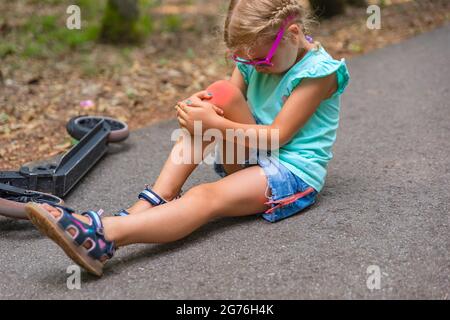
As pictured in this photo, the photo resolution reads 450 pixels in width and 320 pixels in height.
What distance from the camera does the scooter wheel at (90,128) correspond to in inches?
143

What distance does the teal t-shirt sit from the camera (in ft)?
8.66

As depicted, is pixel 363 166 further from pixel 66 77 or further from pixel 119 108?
pixel 66 77

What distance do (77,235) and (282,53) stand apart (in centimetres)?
110

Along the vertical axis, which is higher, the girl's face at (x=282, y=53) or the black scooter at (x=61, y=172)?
the girl's face at (x=282, y=53)

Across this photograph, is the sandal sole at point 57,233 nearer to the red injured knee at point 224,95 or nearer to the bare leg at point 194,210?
the bare leg at point 194,210

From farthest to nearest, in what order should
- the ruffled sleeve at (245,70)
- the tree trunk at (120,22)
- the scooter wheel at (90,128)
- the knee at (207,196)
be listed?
1. the tree trunk at (120,22)
2. the scooter wheel at (90,128)
3. the ruffled sleeve at (245,70)
4. the knee at (207,196)

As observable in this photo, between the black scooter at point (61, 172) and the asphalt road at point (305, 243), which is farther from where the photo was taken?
the black scooter at point (61, 172)

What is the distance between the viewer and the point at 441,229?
2.49 metres

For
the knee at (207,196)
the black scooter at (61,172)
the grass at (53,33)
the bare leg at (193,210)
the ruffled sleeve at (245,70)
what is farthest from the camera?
the grass at (53,33)

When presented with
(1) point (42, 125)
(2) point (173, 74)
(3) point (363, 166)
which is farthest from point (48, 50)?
(3) point (363, 166)

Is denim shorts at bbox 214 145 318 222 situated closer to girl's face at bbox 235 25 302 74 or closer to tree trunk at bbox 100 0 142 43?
girl's face at bbox 235 25 302 74

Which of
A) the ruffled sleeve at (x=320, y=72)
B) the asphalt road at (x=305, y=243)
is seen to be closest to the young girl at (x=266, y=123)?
the ruffled sleeve at (x=320, y=72)

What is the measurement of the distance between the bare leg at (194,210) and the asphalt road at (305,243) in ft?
0.30

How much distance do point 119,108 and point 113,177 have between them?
1321 mm
